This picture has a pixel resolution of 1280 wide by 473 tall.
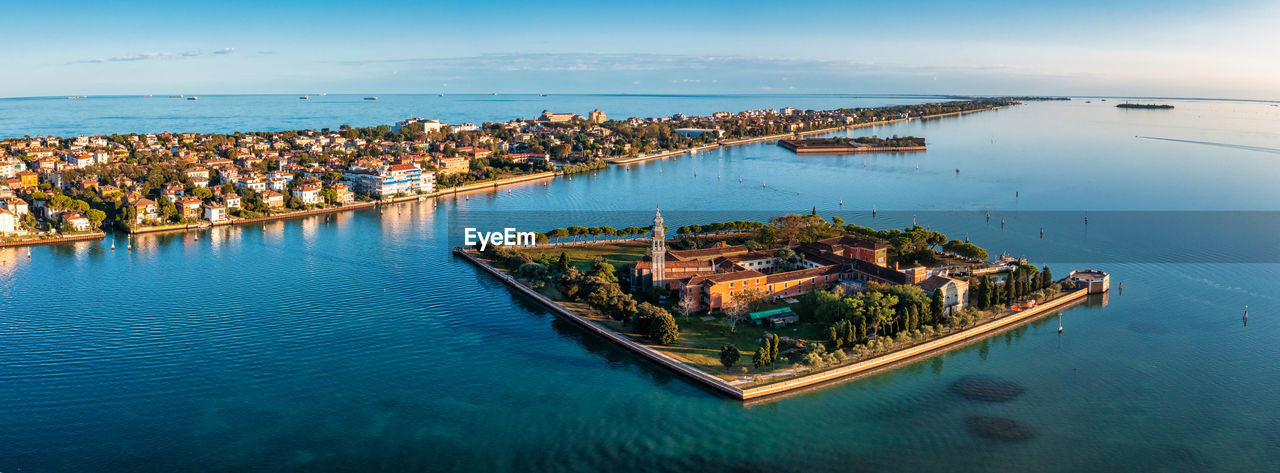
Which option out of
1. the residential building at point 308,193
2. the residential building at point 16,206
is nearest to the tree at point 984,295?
the residential building at point 308,193

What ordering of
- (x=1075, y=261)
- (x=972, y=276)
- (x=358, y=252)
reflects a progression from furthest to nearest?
(x=358, y=252), (x=1075, y=261), (x=972, y=276)

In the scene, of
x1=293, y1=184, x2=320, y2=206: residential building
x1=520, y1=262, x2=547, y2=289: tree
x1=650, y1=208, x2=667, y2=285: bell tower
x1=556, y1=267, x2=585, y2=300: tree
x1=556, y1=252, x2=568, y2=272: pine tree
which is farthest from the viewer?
x1=293, y1=184, x2=320, y2=206: residential building

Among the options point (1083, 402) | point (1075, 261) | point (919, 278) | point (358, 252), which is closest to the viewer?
point (1083, 402)

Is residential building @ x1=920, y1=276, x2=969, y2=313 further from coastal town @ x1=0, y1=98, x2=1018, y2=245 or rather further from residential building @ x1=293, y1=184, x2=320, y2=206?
residential building @ x1=293, y1=184, x2=320, y2=206

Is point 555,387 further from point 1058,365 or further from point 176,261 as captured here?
point 176,261

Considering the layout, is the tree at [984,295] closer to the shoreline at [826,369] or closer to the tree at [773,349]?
the shoreline at [826,369]

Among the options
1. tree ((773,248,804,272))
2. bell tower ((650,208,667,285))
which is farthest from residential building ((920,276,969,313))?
bell tower ((650,208,667,285))

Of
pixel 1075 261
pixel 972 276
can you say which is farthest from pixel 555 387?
pixel 1075 261
